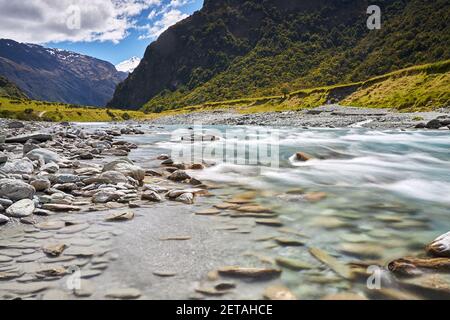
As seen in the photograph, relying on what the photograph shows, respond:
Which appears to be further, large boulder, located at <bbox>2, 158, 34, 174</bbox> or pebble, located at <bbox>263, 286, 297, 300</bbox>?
large boulder, located at <bbox>2, 158, 34, 174</bbox>

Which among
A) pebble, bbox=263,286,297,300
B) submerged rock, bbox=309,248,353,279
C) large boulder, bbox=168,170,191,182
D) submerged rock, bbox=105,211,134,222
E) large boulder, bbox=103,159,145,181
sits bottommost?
pebble, bbox=263,286,297,300

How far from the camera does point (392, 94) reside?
72.4 metres

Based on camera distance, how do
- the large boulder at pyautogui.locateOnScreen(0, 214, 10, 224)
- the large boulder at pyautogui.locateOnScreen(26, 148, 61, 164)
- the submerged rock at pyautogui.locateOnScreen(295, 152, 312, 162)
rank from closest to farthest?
the large boulder at pyautogui.locateOnScreen(0, 214, 10, 224) → the large boulder at pyautogui.locateOnScreen(26, 148, 61, 164) → the submerged rock at pyautogui.locateOnScreen(295, 152, 312, 162)

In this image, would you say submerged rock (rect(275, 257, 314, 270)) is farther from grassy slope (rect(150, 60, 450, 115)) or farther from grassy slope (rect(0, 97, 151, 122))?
grassy slope (rect(0, 97, 151, 122))

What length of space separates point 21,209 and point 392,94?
7543 centimetres

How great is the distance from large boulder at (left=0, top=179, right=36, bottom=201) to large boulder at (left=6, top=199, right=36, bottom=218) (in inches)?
13.2

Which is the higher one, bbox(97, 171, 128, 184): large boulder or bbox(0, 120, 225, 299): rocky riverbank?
bbox(97, 171, 128, 184): large boulder

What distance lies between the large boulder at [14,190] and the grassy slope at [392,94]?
56.3m

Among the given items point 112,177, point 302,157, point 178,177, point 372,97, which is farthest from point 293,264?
point 372,97

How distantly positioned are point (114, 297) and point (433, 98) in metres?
63.2

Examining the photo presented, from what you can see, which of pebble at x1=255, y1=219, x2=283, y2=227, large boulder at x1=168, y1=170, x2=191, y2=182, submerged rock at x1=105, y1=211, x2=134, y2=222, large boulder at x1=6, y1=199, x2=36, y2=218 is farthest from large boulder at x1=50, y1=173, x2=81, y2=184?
pebble at x1=255, y1=219, x2=283, y2=227

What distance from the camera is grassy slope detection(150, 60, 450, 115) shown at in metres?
58.5

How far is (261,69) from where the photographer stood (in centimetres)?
19625

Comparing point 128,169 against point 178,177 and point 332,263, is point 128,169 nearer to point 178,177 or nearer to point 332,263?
point 178,177
